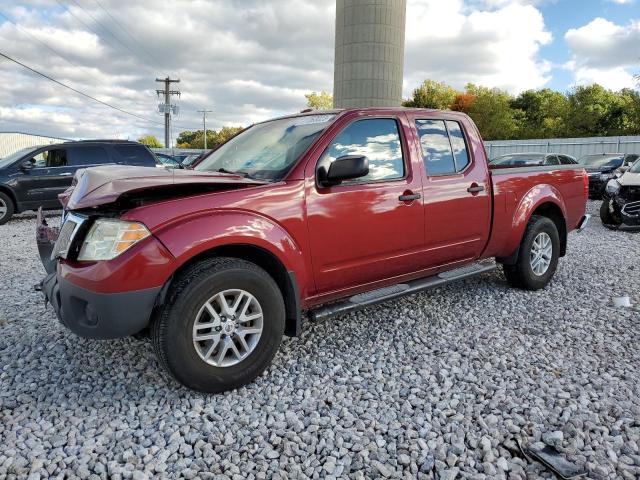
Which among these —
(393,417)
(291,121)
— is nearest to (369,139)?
(291,121)

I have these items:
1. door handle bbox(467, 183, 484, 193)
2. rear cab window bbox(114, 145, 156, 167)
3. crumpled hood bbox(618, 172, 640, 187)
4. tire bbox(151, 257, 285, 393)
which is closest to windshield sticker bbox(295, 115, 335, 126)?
tire bbox(151, 257, 285, 393)

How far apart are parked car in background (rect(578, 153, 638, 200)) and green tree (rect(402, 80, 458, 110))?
45151 mm

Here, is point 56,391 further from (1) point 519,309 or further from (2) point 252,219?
(1) point 519,309

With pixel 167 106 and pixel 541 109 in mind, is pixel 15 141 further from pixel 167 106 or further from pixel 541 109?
pixel 541 109

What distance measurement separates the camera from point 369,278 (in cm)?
364

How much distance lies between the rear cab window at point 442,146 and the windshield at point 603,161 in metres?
12.9

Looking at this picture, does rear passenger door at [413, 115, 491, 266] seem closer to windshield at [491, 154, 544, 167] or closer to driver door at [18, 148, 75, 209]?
driver door at [18, 148, 75, 209]

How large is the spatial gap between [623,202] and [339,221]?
865 centimetres

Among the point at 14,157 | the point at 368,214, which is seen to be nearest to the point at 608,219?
the point at 368,214

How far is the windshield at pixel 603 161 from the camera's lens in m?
14.8

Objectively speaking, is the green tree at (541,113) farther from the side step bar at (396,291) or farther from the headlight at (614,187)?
the side step bar at (396,291)

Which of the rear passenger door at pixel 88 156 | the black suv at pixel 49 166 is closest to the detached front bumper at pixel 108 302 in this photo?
the black suv at pixel 49 166

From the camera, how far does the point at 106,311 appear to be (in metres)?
2.56

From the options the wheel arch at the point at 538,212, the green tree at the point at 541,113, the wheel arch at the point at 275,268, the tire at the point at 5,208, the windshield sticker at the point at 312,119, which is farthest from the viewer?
the green tree at the point at 541,113
